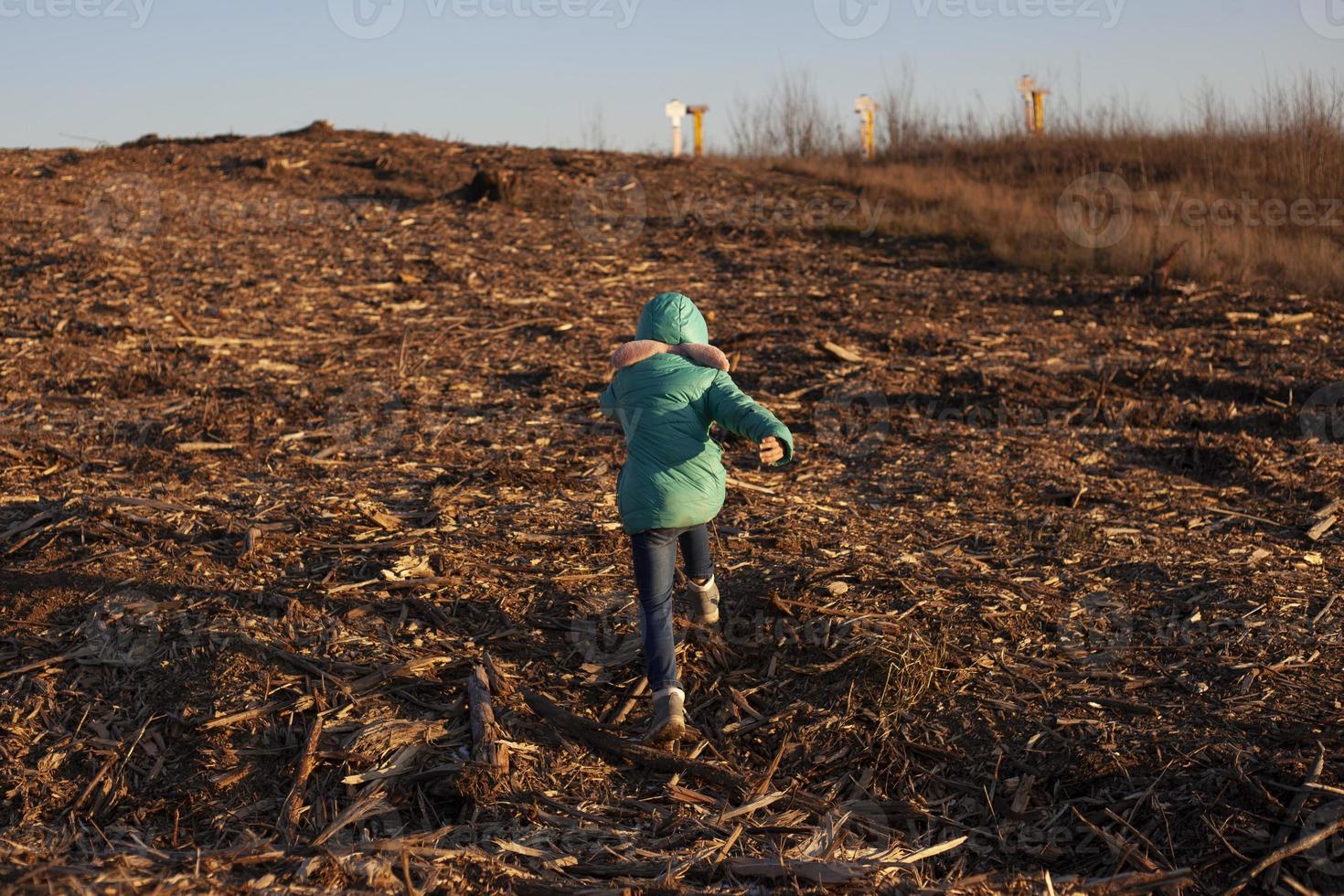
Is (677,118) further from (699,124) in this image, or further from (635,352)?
(635,352)

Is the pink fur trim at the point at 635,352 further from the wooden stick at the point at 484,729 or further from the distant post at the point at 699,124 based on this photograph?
the distant post at the point at 699,124

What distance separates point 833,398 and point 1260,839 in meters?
4.59

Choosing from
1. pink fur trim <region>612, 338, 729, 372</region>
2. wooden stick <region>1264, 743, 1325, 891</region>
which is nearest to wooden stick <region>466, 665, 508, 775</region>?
pink fur trim <region>612, 338, 729, 372</region>

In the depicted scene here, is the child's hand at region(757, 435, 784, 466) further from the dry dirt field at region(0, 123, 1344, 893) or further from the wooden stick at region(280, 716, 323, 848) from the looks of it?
the wooden stick at region(280, 716, 323, 848)

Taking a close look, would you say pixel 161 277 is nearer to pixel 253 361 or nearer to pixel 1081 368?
pixel 253 361

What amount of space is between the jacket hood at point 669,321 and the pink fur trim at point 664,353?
0.08 ft

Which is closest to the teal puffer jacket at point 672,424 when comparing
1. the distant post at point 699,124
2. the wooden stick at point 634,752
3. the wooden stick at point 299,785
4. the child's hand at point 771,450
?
the child's hand at point 771,450

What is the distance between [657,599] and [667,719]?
383 millimetres

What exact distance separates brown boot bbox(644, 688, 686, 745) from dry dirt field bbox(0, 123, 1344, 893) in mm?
99

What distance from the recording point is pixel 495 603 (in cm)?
449

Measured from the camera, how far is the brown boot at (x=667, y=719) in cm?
363

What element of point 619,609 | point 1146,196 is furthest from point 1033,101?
point 619,609

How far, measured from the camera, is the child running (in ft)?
12.1

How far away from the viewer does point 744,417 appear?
12.0ft
